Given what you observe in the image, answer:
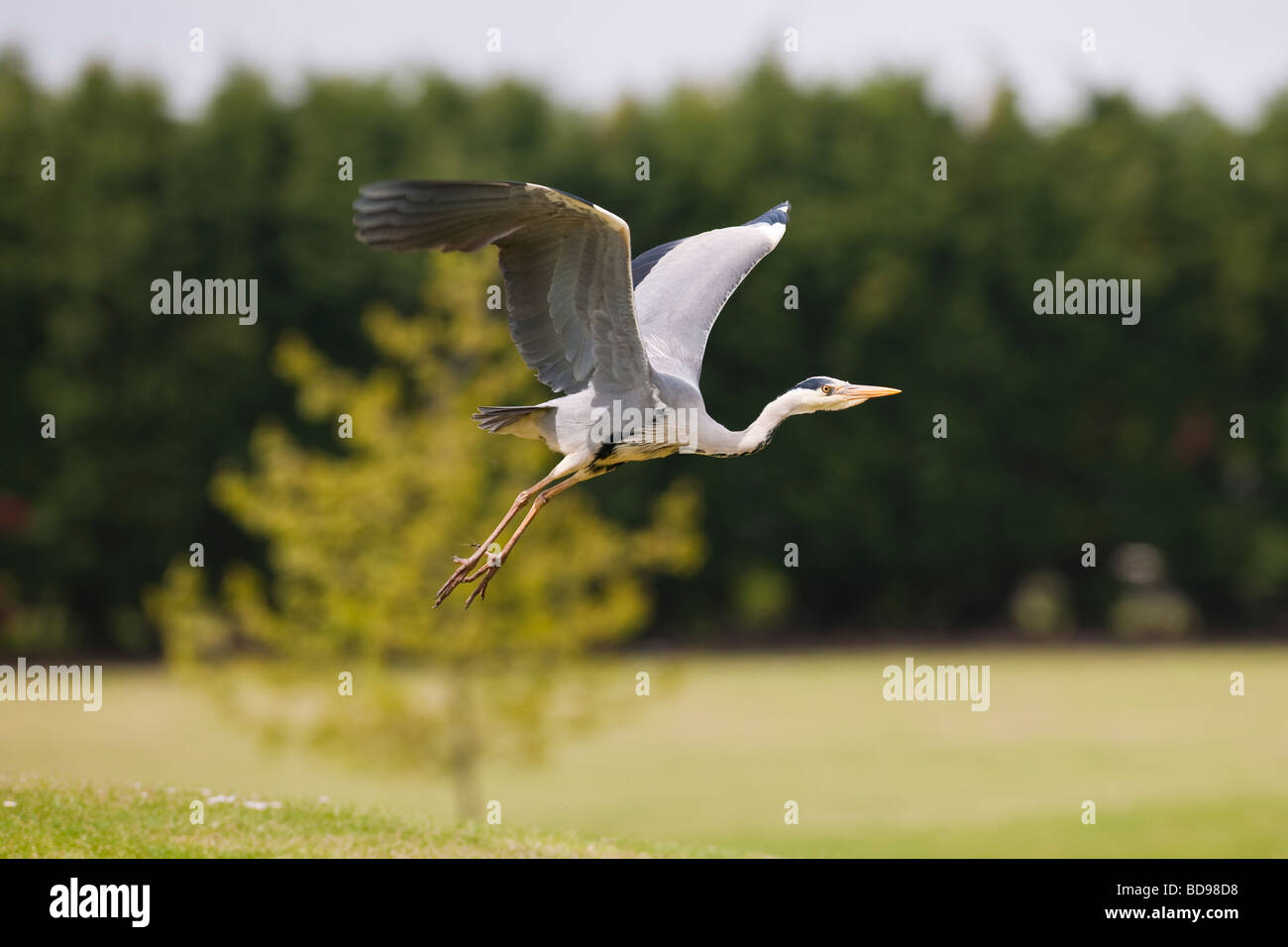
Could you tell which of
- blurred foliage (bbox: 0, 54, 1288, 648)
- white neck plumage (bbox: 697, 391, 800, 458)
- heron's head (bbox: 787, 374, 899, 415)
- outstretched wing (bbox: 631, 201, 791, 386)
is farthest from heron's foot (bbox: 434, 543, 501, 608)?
blurred foliage (bbox: 0, 54, 1288, 648)

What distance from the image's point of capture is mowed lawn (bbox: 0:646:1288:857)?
2111 centimetres

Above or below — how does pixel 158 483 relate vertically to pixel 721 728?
above

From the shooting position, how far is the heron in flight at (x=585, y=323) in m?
7.27

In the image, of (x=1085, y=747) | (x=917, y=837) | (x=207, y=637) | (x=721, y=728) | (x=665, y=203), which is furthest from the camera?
(x=665, y=203)

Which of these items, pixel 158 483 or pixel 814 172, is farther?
pixel 814 172

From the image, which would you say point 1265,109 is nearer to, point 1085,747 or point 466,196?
point 1085,747

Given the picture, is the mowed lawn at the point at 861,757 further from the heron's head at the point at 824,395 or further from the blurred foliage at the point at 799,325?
the heron's head at the point at 824,395

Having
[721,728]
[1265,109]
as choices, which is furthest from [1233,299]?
[721,728]

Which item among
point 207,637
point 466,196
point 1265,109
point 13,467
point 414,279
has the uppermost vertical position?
point 1265,109

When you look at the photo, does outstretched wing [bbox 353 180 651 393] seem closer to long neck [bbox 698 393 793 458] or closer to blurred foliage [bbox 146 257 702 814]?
long neck [bbox 698 393 793 458]

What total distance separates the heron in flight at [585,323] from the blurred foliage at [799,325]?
18.8 meters

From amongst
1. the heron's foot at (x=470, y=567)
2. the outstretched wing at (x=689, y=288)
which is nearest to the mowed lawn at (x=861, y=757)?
the outstretched wing at (x=689, y=288)

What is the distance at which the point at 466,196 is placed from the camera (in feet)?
23.7

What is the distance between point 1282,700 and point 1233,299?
32.1 feet
